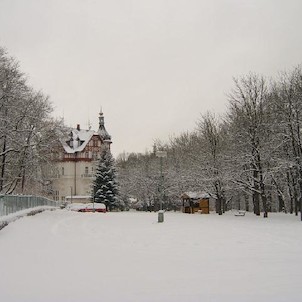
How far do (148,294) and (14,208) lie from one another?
19549 millimetres

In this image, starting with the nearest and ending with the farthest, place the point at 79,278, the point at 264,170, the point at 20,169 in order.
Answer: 1. the point at 79,278
2. the point at 264,170
3. the point at 20,169

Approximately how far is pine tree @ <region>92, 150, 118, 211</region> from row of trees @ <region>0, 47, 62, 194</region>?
22.9 meters

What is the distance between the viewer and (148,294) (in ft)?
26.1

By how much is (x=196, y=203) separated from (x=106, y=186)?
2157cm

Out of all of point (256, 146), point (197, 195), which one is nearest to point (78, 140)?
point (197, 195)

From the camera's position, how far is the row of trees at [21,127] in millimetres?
34344

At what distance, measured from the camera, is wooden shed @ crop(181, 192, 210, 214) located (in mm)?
49000

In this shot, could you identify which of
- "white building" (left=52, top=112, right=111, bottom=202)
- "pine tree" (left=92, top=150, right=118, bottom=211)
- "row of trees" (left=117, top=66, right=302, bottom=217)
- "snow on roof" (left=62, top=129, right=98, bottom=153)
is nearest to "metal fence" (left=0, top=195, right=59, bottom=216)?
"row of trees" (left=117, top=66, right=302, bottom=217)

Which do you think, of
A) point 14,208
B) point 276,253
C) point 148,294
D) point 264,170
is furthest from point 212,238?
point 264,170

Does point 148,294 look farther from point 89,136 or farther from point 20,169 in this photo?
point 89,136

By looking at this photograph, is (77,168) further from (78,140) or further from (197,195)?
(197,195)

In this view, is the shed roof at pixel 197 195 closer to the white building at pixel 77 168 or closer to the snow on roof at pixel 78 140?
the white building at pixel 77 168

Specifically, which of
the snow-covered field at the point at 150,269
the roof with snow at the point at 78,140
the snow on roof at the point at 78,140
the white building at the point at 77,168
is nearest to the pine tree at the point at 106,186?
the white building at the point at 77,168

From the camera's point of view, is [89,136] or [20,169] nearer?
[20,169]
